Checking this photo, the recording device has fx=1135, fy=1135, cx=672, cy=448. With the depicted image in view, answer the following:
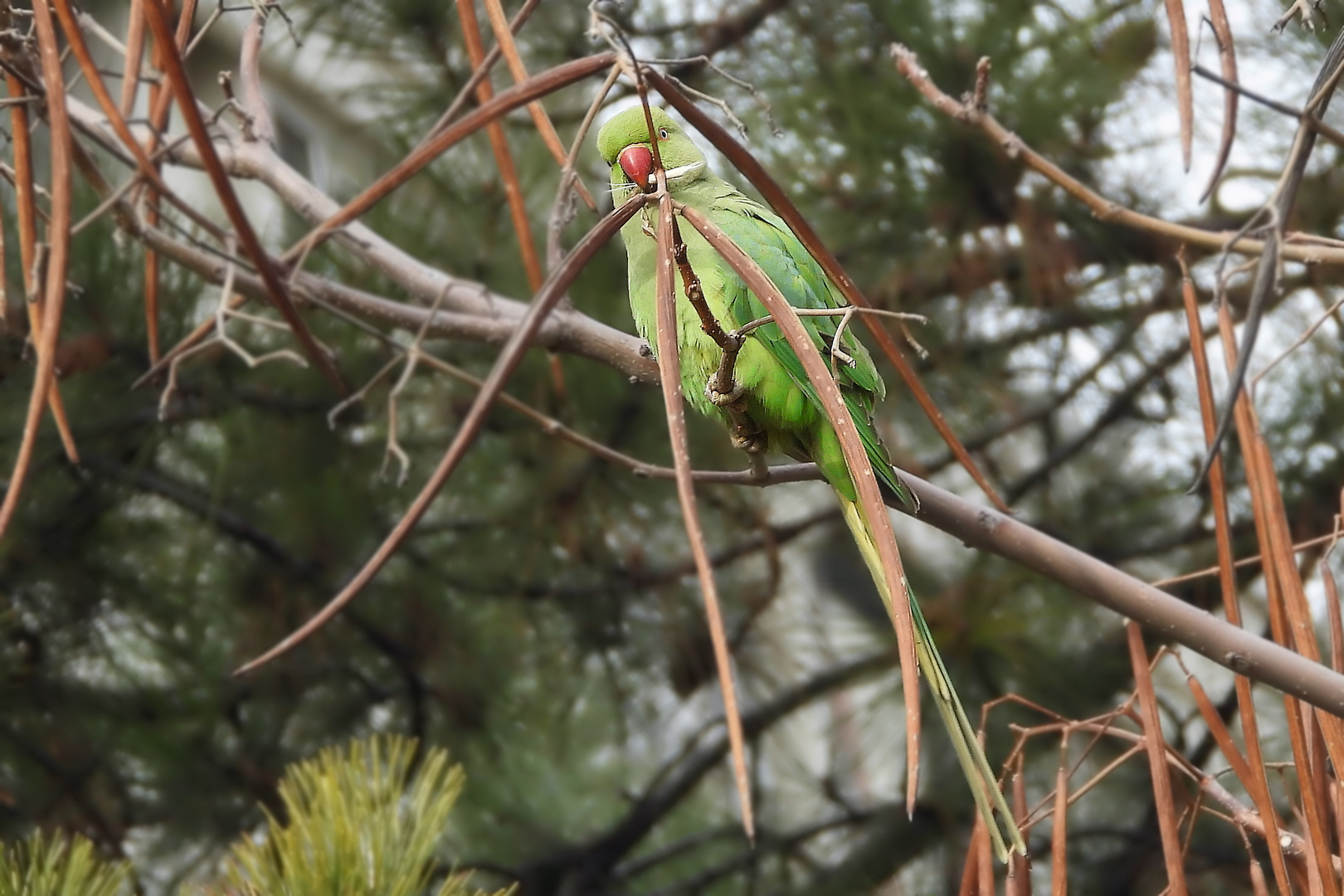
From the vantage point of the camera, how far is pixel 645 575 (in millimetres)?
2092

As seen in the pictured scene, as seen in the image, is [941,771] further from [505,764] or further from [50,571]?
[50,571]

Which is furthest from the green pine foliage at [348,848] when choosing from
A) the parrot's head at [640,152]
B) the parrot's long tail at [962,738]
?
the parrot's head at [640,152]

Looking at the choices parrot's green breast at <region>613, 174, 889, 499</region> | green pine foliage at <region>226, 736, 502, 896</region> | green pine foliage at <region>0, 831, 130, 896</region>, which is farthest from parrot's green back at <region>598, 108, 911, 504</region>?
green pine foliage at <region>0, 831, 130, 896</region>

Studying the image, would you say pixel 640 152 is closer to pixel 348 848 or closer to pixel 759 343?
pixel 759 343

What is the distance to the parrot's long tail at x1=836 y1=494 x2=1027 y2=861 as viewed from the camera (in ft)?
2.01

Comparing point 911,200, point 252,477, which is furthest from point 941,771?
point 252,477

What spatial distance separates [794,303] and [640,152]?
7.8 inches

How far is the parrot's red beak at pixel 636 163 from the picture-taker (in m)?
1.03

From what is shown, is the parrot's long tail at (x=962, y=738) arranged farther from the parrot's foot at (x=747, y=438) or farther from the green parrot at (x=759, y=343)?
the parrot's foot at (x=747, y=438)

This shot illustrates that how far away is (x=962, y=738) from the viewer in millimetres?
685

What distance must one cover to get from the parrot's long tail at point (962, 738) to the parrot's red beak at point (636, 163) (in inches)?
15.3

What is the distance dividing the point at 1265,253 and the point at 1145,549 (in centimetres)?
170

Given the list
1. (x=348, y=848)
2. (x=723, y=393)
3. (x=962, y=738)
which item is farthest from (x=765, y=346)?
(x=348, y=848)

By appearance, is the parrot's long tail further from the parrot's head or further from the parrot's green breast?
the parrot's head
